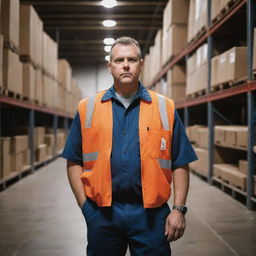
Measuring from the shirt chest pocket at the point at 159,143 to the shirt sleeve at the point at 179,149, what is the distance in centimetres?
7

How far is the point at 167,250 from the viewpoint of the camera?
2.11 metres

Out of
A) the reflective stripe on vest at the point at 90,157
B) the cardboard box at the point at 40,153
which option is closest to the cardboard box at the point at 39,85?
the cardboard box at the point at 40,153

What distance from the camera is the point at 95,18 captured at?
1541cm

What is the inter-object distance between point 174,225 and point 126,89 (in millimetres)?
815

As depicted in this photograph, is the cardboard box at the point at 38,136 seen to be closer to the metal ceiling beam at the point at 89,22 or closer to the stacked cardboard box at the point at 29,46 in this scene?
the stacked cardboard box at the point at 29,46

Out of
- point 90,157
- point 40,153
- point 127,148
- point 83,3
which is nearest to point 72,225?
point 90,157

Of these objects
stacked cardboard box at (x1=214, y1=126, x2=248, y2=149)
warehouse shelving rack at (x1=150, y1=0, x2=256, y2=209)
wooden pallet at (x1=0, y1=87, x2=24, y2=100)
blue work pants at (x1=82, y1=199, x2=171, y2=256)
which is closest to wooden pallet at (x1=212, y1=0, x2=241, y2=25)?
warehouse shelving rack at (x1=150, y1=0, x2=256, y2=209)

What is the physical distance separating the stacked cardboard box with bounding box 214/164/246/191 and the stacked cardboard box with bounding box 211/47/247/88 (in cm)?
155

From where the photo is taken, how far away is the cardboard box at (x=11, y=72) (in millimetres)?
6906

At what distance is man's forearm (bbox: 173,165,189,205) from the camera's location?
217 centimetres

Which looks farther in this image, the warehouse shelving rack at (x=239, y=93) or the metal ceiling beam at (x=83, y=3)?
the metal ceiling beam at (x=83, y=3)

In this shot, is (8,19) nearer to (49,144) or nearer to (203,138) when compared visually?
(203,138)

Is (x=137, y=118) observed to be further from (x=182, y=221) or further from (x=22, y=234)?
(x=22, y=234)

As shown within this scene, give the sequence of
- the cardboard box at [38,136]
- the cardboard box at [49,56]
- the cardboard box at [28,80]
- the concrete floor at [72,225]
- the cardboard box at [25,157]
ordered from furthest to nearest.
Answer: the cardboard box at [49,56], the cardboard box at [38,136], the cardboard box at [25,157], the cardboard box at [28,80], the concrete floor at [72,225]
